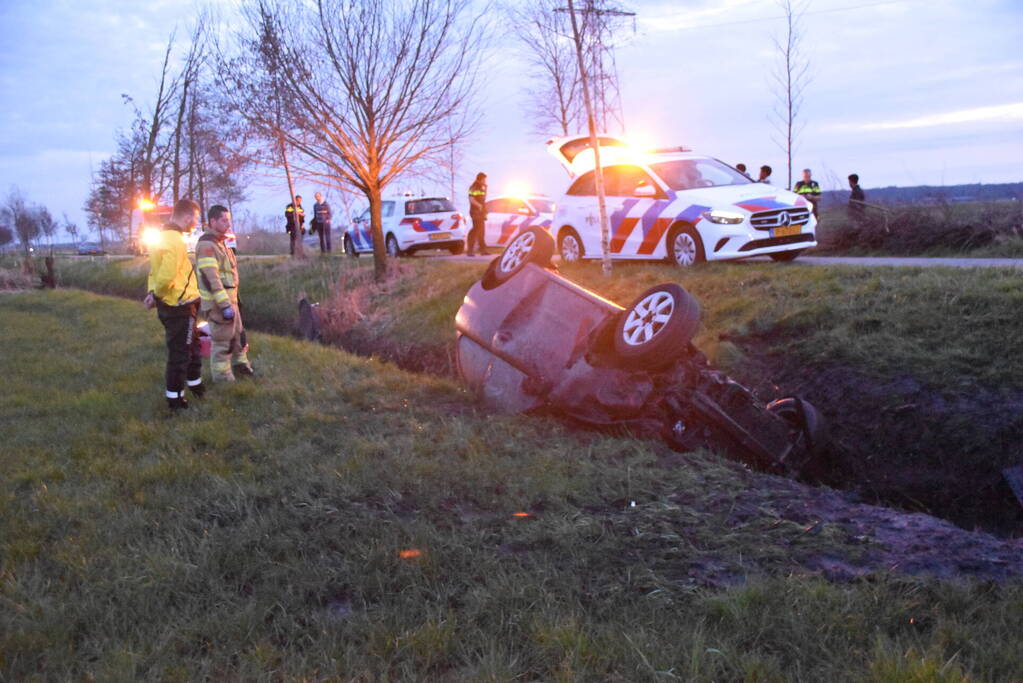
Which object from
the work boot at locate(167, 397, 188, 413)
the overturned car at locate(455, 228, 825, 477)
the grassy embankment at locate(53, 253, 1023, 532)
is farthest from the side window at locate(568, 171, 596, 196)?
the work boot at locate(167, 397, 188, 413)

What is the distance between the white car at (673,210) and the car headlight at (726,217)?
0.04 feet

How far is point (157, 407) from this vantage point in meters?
6.91

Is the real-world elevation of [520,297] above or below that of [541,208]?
below

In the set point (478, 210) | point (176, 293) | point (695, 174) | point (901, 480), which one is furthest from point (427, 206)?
point (901, 480)

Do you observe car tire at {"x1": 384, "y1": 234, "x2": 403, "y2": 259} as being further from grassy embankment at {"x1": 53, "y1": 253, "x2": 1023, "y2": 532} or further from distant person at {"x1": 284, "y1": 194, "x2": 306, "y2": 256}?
grassy embankment at {"x1": 53, "y1": 253, "x2": 1023, "y2": 532}

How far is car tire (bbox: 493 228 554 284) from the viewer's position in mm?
6285

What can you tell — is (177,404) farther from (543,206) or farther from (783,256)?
(543,206)

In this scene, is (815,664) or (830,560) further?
(830,560)

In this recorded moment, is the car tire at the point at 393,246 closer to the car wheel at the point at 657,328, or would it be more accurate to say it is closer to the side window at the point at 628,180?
the side window at the point at 628,180

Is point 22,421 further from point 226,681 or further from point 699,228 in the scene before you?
point 699,228

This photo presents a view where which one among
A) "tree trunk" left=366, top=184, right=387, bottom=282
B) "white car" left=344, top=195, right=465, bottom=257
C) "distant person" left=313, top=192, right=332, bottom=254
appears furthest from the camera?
"distant person" left=313, top=192, right=332, bottom=254

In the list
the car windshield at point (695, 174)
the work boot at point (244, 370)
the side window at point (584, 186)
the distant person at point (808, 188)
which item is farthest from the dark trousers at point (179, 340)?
the distant person at point (808, 188)

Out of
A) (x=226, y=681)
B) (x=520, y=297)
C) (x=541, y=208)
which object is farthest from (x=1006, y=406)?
(x=541, y=208)

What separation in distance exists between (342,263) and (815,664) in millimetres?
16247
